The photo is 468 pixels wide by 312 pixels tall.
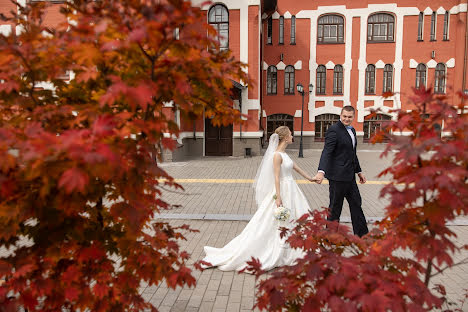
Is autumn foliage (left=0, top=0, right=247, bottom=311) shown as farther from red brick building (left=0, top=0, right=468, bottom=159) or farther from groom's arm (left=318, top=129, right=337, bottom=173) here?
red brick building (left=0, top=0, right=468, bottom=159)

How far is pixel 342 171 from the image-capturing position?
4520 mm

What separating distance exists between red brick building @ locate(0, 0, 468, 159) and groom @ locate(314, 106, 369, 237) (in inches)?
629

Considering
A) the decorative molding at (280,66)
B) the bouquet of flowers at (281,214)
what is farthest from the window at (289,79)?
the bouquet of flowers at (281,214)

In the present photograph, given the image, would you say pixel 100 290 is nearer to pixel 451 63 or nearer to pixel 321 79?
pixel 321 79

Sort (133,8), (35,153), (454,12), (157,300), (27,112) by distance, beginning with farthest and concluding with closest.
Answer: (454,12) → (157,300) → (27,112) → (133,8) → (35,153)

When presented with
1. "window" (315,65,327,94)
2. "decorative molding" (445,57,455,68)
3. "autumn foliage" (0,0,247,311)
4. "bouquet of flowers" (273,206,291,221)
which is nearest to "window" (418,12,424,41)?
"decorative molding" (445,57,455,68)

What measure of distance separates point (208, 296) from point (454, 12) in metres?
25.0

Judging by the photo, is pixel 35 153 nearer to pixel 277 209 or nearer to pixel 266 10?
pixel 277 209

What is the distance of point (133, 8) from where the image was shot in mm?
1373

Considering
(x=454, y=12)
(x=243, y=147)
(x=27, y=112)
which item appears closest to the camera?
(x=27, y=112)

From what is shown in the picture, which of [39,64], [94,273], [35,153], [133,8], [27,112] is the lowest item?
[94,273]

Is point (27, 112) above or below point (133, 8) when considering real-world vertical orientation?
below

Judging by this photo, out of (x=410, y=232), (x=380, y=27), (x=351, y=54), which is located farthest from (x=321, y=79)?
(x=410, y=232)

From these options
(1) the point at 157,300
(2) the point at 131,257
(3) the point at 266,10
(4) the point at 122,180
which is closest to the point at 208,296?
(1) the point at 157,300
